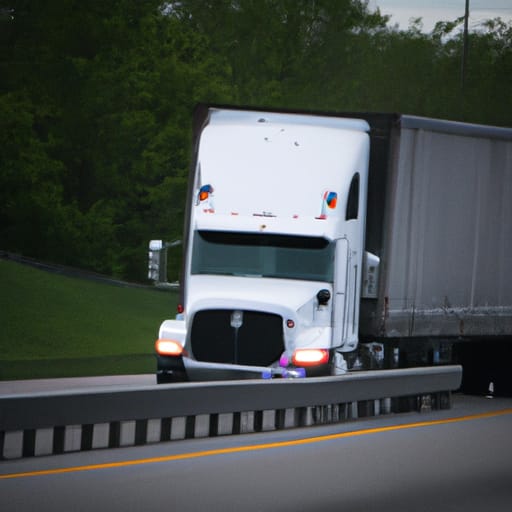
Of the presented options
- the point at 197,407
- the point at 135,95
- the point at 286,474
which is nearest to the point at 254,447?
the point at 197,407

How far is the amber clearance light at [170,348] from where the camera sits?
21641mm

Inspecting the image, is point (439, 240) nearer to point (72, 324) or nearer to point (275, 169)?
point (275, 169)

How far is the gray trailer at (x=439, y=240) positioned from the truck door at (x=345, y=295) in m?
0.45

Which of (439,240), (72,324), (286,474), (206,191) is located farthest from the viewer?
(72,324)

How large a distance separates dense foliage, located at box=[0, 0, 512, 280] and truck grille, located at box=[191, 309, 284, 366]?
33.6m

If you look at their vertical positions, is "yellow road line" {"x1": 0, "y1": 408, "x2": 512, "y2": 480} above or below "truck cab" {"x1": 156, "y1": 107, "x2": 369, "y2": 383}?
below

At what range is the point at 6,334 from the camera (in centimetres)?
4009

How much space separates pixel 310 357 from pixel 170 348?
1.91m

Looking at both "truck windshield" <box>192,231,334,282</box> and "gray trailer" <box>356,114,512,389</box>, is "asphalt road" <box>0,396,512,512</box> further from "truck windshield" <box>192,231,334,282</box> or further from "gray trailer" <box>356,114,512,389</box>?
"gray trailer" <box>356,114,512,389</box>

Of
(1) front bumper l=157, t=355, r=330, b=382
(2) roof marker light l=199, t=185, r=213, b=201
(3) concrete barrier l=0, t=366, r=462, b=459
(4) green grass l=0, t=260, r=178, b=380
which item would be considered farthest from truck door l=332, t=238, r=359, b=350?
(4) green grass l=0, t=260, r=178, b=380

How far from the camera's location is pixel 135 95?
190 feet

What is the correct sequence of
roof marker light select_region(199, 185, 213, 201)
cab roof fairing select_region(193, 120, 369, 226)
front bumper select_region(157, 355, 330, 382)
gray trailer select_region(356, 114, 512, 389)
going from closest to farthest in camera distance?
1. front bumper select_region(157, 355, 330, 382)
2. cab roof fairing select_region(193, 120, 369, 226)
3. roof marker light select_region(199, 185, 213, 201)
4. gray trailer select_region(356, 114, 512, 389)

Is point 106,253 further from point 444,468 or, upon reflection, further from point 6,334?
point 444,468

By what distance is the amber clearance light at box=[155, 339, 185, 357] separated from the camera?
21641mm
